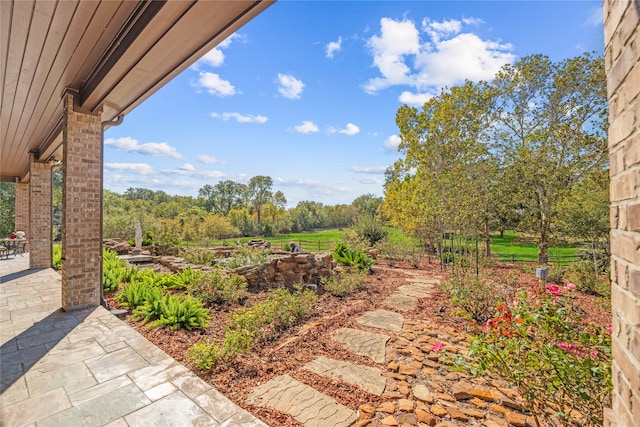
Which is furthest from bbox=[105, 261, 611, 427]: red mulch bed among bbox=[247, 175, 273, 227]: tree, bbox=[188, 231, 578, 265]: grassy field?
bbox=[247, 175, 273, 227]: tree

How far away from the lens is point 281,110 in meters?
7.66

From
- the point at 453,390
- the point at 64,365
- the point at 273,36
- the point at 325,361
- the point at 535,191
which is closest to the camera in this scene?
the point at 453,390

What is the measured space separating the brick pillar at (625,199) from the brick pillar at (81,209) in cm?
516

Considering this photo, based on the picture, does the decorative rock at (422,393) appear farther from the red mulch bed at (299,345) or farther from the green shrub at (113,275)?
the green shrub at (113,275)

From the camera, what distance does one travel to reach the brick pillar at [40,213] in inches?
270

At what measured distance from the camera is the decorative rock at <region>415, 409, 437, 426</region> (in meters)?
1.99

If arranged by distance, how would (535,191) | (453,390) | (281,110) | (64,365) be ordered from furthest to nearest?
(535,191)
(281,110)
(64,365)
(453,390)

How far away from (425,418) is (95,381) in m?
2.54

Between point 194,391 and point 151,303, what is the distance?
239 cm

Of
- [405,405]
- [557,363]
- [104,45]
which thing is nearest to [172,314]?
[405,405]

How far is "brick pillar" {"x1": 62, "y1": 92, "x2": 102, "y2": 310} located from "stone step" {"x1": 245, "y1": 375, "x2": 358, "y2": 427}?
3210mm

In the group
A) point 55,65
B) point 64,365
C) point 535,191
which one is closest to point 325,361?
point 64,365

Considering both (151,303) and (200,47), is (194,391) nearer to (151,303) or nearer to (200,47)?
(151,303)

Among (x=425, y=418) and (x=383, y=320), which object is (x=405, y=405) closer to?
(x=425, y=418)
